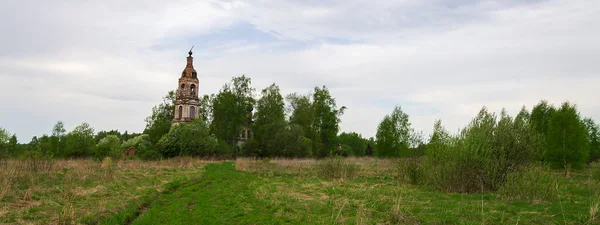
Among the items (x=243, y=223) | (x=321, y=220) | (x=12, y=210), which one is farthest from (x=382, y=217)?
(x=12, y=210)

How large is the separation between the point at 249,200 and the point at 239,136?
188 feet

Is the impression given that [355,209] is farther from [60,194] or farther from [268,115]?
[268,115]

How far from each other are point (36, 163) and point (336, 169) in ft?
63.7

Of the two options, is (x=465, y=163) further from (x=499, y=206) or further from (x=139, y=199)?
(x=139, y=199)

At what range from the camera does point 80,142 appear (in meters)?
51.2

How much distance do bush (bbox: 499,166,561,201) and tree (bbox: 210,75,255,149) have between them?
5554cm

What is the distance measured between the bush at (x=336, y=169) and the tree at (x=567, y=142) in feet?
71.8

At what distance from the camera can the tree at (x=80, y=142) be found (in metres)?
50.8

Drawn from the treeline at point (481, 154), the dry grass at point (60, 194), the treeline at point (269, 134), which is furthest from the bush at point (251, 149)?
the treeline at point (481, 154)

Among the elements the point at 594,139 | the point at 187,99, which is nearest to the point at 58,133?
the point at 187,99

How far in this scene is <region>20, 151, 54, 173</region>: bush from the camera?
2450cm

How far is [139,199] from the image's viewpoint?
18.0 meters

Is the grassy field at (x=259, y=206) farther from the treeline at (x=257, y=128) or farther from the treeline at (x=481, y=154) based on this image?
the treeline at (x=257, y=128)

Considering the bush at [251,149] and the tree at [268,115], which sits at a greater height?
the tree at [268,115]
